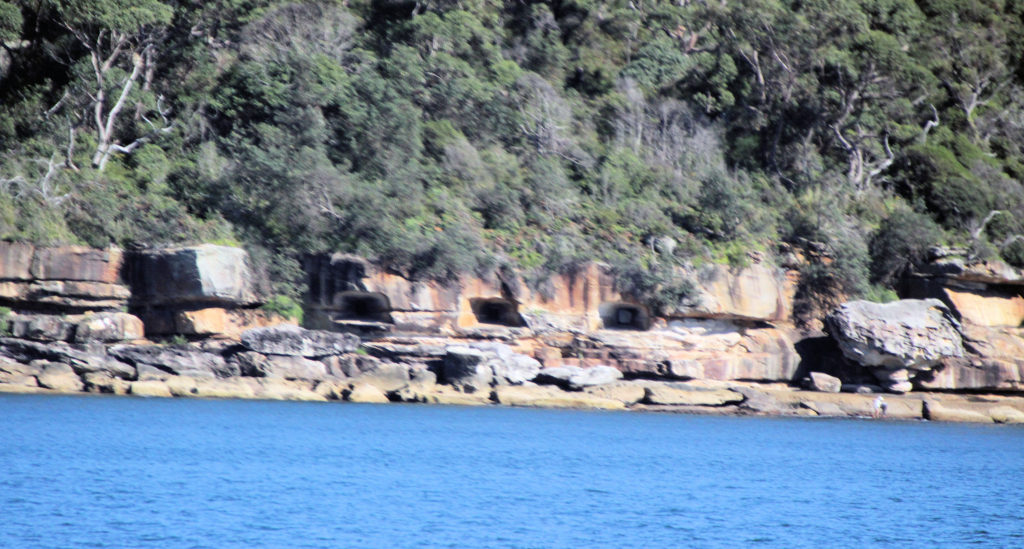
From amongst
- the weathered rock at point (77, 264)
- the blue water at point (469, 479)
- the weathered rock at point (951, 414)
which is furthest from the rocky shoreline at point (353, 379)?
the weathered rock at point (77, 264)

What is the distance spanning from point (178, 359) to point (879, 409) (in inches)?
843

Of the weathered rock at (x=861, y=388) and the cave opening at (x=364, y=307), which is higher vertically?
the cave opening at (x=364, y=307)

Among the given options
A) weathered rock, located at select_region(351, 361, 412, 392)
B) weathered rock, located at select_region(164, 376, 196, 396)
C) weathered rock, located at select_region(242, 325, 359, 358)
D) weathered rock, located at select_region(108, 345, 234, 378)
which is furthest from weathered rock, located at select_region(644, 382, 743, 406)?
weathered rock, located at select_region(164, 376, 196, 396)

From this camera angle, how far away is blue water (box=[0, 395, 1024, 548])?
16.9m

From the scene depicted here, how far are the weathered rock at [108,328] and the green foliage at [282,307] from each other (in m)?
3.79

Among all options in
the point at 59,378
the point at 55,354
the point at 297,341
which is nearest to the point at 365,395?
the point at 297,341

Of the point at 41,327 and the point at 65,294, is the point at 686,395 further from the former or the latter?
the point at 41,327

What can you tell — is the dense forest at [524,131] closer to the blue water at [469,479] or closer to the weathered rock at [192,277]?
the weathered rock at [192,277]

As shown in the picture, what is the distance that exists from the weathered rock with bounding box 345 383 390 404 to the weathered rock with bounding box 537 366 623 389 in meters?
4.83

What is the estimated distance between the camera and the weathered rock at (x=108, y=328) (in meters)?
31.9

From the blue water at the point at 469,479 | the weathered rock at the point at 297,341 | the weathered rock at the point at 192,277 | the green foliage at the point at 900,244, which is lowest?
the blue water at the point at 469,479

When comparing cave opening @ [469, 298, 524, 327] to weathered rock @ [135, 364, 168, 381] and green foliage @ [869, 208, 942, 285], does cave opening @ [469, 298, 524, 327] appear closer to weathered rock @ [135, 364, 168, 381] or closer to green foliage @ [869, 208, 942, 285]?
weathered rock @ [135, 364, 168, 381]

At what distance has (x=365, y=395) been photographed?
32281 mm

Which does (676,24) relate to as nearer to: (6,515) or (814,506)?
(814,506)
